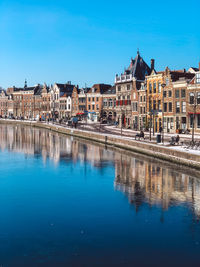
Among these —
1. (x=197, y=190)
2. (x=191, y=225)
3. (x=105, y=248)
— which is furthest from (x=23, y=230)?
(x=197, y=190)

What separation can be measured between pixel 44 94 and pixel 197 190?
118m

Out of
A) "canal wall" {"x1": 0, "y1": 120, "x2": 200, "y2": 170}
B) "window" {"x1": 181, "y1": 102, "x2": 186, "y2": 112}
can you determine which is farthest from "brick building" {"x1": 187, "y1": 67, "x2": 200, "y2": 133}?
"canal wall" {"x1": 0, "y1": 120, "x2": 200, "y2": 170}

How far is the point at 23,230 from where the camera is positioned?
59.7 feet

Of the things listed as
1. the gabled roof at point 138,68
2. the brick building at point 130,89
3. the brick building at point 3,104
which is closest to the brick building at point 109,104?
the brick building at point 130,89

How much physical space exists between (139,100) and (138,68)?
11.1m

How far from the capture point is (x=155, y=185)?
28.6 m

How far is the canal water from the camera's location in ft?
49.8

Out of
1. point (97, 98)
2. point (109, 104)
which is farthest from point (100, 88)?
point (109, 104)

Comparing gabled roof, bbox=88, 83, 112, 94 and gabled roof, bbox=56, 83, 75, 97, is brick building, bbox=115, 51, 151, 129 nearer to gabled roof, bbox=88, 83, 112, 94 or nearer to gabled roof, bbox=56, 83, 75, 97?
gabled roof, bbox=88, 83, 112, 94

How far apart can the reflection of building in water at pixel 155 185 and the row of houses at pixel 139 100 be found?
12.8 metres

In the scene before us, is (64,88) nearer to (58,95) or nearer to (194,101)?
(58,95)

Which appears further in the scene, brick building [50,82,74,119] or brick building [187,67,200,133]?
brick building [50,82,74,119]

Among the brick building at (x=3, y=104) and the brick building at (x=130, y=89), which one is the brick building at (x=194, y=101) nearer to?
the brick building at (x=130, y=89)

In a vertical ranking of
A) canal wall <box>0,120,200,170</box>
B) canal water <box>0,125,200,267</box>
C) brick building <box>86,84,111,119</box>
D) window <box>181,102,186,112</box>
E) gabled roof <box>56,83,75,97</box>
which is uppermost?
gabled roof <box>56,83,75,97</box>
